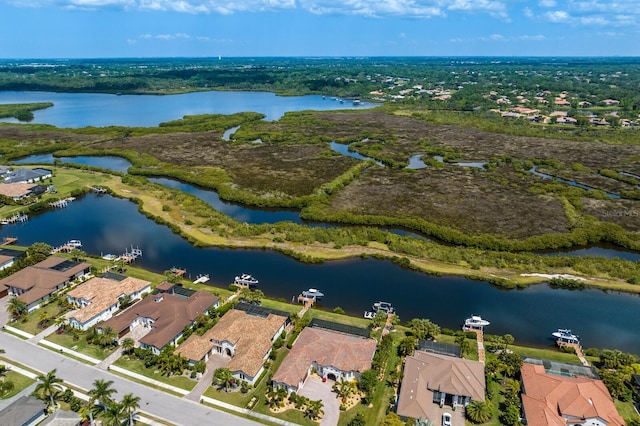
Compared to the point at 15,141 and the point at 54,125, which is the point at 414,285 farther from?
the point at 54,125

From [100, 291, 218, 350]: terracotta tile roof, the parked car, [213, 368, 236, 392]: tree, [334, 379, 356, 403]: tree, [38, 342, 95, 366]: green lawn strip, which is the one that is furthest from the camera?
[100, 291, 218, 350]: terracotta tile roof

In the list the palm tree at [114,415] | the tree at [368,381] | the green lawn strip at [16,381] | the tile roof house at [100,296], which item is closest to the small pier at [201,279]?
the tile roof house at [100,296]

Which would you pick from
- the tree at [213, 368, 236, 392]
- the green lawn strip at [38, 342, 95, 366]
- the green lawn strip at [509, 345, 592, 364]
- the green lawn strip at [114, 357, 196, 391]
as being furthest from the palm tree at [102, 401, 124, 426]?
the green lawn strip at [509, 345, 592, 364]

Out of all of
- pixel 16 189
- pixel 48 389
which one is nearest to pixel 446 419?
pixel 48 389

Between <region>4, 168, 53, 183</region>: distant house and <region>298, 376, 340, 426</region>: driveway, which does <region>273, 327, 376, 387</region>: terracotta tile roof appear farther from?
<region>4, 168, 53, 183</region>: distant house

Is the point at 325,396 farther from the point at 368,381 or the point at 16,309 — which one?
the point at 16,309

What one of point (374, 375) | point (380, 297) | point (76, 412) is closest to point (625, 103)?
point (380, 297)
